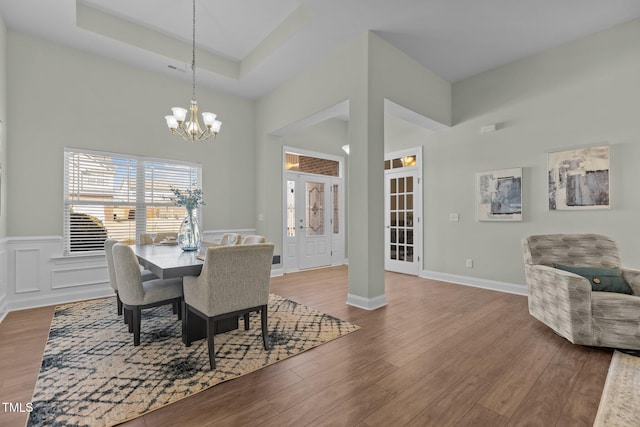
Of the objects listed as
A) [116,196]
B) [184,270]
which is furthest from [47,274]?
[184,270]

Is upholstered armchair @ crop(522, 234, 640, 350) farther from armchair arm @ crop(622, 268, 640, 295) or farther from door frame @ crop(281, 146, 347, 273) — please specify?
door frame @ crop(281, 146, 347, 273)

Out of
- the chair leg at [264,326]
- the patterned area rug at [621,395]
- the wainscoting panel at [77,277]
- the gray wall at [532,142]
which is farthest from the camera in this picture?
the wainscoting panel at [77,277]

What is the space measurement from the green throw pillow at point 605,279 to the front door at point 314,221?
4.25 metres

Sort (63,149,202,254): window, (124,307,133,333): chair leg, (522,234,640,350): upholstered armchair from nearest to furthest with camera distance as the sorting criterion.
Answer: (522,234,640,350): upholstered armchair < (124,307,133,333): chair leg < (63,149,202,254): window

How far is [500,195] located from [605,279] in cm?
188

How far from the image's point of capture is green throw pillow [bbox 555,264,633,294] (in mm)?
2596

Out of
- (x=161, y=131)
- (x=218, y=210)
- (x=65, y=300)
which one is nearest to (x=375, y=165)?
(x=218, y=210)

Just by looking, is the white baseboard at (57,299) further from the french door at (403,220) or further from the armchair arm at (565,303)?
the armchair arm at (565,303)

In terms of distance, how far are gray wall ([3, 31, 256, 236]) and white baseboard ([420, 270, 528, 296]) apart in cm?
383

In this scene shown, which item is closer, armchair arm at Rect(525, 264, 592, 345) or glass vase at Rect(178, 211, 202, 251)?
armchair arm at Rect(525, 264, 592, 345)

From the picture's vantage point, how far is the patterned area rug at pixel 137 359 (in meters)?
1.73

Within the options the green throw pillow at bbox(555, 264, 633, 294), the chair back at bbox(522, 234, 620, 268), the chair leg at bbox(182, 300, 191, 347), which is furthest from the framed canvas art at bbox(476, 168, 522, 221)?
the chair leg at bbox(182, 300, 191, 347)

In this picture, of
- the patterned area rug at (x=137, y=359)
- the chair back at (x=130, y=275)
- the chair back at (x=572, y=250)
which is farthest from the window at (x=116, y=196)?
the chair back at (x=572, y=250)

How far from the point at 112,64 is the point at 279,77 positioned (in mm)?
2398
